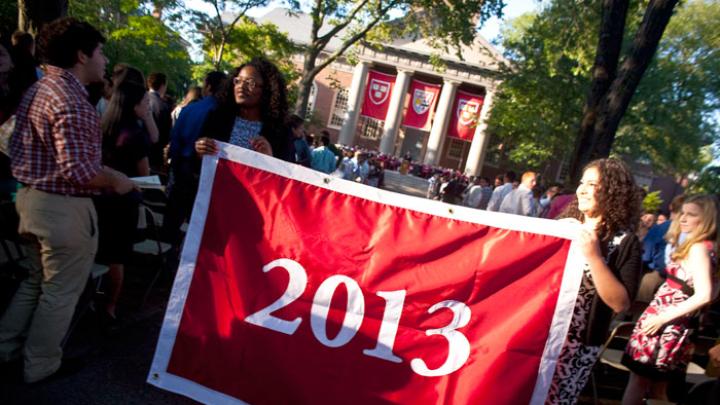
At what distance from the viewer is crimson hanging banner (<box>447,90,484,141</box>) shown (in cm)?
3806

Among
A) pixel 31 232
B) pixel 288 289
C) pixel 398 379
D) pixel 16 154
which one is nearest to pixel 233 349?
pixel 288 289

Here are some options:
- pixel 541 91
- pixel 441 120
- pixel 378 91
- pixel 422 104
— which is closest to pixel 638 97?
pixel 541 91

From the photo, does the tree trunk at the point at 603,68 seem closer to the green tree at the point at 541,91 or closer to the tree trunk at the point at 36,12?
the tree trunk at the point at 36,12

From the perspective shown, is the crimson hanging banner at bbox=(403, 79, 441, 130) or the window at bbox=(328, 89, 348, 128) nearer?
the crimson hanging banner at bbox=(403, 79, 441, 130)

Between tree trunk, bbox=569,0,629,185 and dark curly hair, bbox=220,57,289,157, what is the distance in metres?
6.86

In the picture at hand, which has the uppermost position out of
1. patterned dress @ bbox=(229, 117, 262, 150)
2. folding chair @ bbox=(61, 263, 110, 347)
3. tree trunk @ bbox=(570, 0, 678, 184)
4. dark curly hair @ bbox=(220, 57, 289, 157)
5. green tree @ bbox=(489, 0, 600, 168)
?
green tree @ bbox=(489, 0, 600, 168)

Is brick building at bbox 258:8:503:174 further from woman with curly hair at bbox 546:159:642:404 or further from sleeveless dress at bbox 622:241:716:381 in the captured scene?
woman with curly hair at bbox 546:159:642:404

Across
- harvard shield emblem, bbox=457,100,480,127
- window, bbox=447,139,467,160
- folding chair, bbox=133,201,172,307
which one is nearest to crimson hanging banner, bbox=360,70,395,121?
harvard shield emblem, bbox=457,100,480,127

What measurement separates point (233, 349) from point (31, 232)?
1.14 meters

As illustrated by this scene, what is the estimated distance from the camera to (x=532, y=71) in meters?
22.1

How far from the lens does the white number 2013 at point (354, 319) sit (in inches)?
87.6

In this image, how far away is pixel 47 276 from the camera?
2486mm

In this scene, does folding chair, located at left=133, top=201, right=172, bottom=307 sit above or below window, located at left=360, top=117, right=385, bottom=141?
below

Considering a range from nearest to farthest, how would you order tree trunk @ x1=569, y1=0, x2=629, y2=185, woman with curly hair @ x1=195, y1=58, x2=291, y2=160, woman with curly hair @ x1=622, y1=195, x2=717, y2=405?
woman with curly hair @ x1=622, y1=195, x2=717, y2=405, woman with curly hair @ x1=195, y1=58, x2=291, y2=160, tree trunk @ x1=569, y1=0, x2=629, y2=185
